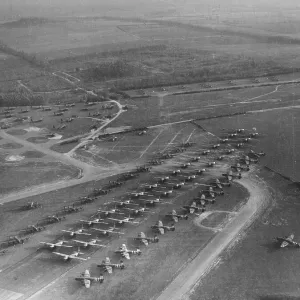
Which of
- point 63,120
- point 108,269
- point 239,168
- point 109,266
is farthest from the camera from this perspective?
point 63,120

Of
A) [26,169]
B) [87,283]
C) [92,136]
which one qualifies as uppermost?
[92,136]

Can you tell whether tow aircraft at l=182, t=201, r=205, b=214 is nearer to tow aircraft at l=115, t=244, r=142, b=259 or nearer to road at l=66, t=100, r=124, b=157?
tow aircraft at l=115, t=244, r=142, b=259

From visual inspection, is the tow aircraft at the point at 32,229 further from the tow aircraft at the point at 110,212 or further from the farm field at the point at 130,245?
the tow aircraft at the point at 110,212

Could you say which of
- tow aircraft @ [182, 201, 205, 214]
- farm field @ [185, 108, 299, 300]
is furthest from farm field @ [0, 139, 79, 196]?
farm field @ [185, 108, 299, 300]

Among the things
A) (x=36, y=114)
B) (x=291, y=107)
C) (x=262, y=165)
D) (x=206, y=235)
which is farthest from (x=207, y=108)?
(x=206, y=235)

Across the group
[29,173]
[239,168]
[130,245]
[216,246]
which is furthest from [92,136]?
[216,246]

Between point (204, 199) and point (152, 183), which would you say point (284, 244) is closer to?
point (204, 199)

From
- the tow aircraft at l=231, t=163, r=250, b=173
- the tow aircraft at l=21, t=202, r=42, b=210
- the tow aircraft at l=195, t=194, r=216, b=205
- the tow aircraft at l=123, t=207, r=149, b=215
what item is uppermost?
the tow aircraft at l=231, t=163, r=250, b=173

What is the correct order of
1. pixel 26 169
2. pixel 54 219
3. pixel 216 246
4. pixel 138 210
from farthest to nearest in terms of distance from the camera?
pixel 26 169 → pixel 138 210 → pixel 54 219 → pixel 216 246
